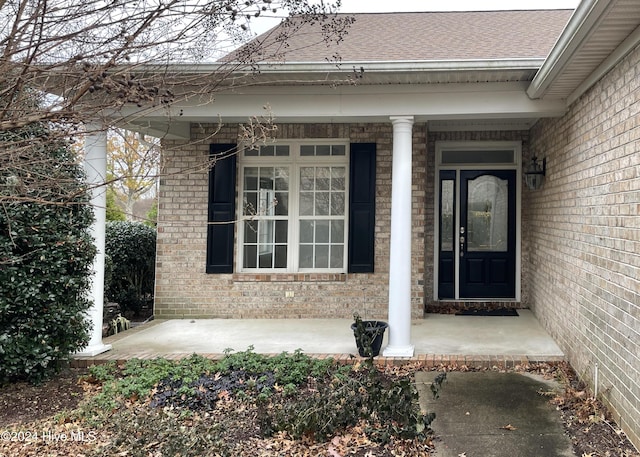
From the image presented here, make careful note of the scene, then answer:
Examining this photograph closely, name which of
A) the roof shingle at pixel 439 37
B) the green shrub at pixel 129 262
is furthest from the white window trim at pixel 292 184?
the green shrub at pixel 129 262

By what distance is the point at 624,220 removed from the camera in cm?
319

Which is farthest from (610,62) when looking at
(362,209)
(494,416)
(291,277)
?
(291,277)

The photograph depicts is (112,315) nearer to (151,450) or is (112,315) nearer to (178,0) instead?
(151,450)

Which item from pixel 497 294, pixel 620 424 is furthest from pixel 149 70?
pixel 497 294

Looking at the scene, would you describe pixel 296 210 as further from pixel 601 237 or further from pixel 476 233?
pixel 601 237

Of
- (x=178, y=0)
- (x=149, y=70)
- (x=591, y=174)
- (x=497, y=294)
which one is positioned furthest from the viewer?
(x=497, y=294)

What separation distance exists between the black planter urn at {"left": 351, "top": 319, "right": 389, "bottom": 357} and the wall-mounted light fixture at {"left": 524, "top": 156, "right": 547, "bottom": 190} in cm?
295

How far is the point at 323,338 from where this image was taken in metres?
5.39

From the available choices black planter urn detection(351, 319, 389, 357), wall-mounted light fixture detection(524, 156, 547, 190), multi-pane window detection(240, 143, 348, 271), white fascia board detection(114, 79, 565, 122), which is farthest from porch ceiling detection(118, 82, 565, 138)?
black planter urn detection(351, 319, 389, 357)

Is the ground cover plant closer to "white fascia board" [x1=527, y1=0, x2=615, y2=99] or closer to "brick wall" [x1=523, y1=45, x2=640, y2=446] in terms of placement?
"brick wall" [x1=523, y1=45, x2=640, y2=446]

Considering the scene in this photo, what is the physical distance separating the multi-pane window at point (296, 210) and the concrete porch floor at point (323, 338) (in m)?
0.92

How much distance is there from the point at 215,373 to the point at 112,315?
3.73 m

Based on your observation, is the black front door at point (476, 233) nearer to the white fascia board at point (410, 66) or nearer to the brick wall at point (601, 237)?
the brick wall at point (601, 237)

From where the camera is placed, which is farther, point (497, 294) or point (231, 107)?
point (497, 294)
